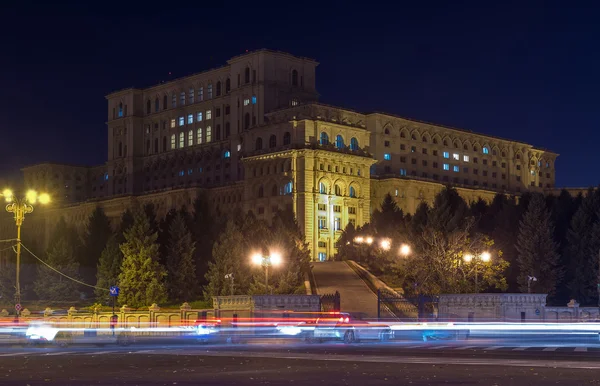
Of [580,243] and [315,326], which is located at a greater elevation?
[580,243]

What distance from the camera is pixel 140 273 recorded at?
81.0 meters

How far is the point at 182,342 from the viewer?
48.0m

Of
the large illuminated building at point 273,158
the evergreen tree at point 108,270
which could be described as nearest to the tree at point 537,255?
the evergreen tree at point 108,270

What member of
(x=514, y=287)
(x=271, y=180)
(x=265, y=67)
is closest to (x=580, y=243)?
(x=514, y=287)

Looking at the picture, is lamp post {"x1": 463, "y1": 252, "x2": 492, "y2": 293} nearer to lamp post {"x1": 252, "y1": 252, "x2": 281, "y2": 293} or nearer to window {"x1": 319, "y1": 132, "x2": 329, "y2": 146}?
lamp post {"x1": 252, "y1": 252, "x2": 281, "y2": 293}

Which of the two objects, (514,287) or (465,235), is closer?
(465,235)

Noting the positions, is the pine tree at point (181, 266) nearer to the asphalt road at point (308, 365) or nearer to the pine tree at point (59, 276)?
the pine tree at point (59, 276)

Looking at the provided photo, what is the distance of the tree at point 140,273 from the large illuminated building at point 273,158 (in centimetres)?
3988

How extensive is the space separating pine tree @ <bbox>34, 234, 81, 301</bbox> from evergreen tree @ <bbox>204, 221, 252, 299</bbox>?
24.0 meters

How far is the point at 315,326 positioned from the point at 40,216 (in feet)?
439

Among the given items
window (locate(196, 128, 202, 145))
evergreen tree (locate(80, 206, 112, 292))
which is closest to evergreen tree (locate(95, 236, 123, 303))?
evergreen tree (locate(80, 206, 112, 292))

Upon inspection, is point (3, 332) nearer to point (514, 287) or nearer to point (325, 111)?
point (514, 287)

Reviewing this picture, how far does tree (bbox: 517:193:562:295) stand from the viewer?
75.5m

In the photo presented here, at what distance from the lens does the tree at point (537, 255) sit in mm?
75500
